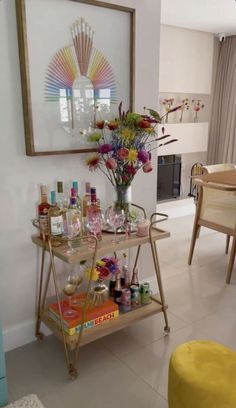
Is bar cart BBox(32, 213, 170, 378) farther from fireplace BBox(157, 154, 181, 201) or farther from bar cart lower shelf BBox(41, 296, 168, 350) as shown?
fireplace BBox(157, 154, 181, 201)

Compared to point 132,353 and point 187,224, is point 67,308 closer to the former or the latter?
point 132,353

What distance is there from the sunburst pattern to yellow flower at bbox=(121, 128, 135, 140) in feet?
0.92

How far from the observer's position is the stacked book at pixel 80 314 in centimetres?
183

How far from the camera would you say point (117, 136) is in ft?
6.40

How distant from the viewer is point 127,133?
6.24ft

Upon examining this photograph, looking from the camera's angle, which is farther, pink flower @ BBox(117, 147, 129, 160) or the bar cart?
pink flower @ BBox(117, 147, 129, 160)

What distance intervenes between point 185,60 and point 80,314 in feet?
12.4

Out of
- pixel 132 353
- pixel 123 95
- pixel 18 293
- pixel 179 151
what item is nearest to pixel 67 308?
pixel 18 293

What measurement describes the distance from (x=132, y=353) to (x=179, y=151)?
10.5 feet

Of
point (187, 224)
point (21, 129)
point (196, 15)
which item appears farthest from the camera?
point (187, 224)

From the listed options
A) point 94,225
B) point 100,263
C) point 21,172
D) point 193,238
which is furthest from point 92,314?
point 193,238

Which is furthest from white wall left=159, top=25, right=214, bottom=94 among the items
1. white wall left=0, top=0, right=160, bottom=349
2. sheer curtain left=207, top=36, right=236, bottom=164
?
white wall left=0, top=0, right=160, bottom=349

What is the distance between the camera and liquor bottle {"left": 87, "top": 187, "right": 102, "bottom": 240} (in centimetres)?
187

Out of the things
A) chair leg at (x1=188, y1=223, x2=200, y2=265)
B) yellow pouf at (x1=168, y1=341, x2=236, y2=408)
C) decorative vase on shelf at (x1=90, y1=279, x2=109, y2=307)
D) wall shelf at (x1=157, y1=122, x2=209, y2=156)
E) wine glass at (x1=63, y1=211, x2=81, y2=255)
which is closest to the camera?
yellow pouf at (x1=168, y1=341, x2=236, y2=408)
